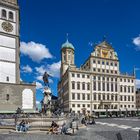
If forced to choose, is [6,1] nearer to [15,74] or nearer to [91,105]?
A: [15,74]

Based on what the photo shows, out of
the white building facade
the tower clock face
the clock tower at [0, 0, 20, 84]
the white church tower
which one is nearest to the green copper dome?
the white church tower

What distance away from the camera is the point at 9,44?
187ft

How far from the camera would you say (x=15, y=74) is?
56.4 m

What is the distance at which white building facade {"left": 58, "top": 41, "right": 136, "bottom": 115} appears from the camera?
9238 cm

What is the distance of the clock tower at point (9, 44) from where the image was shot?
2185 inches

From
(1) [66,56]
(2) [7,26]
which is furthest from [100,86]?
(2) [7,26]

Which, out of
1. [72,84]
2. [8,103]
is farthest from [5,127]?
[72,84]

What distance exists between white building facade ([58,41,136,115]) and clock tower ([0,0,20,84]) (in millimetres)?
36136

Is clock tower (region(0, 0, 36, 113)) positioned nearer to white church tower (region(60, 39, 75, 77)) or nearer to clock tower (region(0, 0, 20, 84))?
clock tower (region(0, 0, 20, 84))

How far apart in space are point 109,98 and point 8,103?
51.2m

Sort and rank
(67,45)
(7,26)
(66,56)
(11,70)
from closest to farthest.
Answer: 1. (11,70)
2. (7,26)
3. (66,56)
4. (67,45)

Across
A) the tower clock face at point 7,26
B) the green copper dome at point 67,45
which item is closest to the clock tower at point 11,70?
the tower clock face at point 7,26

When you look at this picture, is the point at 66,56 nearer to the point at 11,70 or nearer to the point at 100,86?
the point at 100,86

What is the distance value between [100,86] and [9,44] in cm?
4819
